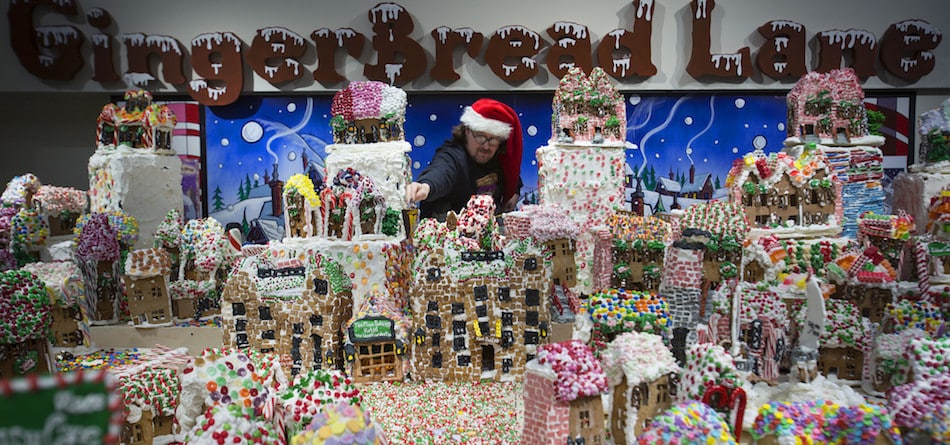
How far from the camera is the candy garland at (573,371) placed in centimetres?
362

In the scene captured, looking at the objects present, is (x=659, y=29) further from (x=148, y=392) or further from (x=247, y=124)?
(x=148, y=392)

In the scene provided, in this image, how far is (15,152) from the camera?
8.80 meters

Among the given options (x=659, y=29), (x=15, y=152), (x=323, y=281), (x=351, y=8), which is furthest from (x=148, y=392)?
(x=659, y=29)

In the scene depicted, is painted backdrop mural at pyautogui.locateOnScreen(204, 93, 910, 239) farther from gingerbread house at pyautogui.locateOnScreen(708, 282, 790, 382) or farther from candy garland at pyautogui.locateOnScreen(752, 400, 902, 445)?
candy garland at pyautogui.locateOnScreen(752, 400, 902, 445)

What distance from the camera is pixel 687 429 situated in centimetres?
303

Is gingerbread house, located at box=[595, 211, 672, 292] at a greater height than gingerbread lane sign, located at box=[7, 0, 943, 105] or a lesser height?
lesser

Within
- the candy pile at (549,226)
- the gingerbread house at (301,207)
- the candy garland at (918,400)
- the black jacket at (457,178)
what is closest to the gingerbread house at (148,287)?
the gingerbread house at (301,207)

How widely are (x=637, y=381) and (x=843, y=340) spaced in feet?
8.35

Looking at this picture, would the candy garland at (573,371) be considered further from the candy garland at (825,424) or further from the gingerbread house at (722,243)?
the gingerbread house at (722,243)

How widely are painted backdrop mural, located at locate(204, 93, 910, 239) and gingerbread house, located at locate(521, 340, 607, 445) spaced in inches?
213

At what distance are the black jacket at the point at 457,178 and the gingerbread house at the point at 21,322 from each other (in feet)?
16.2

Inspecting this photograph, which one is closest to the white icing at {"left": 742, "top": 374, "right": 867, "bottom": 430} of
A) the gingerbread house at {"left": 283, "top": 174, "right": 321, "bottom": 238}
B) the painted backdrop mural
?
the gingerbread house at {"left": 283, "top": 174, "right": 321, "bottom": 238}

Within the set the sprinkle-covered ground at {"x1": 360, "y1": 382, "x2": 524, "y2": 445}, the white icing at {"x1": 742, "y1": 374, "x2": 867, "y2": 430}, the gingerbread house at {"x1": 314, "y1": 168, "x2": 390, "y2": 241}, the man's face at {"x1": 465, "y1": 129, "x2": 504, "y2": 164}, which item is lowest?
the sprinkle-covered ground at {"x1": 360, "y1": 382, "x2": 524, "y2": 445}

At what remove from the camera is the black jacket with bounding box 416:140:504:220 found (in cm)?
Result: 867
